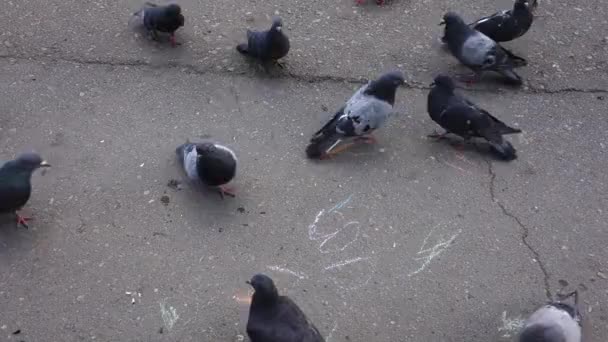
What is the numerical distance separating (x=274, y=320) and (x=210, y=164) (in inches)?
46.0

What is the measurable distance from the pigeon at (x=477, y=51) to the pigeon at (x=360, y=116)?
849 millimetres

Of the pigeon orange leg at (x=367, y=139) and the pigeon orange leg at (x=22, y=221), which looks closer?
the pigeon orange leg at (x=22, y=221)

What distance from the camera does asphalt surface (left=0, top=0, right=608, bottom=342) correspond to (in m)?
3.72

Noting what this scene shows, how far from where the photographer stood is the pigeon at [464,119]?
14.9 ft

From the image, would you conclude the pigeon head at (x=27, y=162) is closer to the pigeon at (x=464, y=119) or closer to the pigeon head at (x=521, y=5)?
the pigeon at (x=464, y=119)

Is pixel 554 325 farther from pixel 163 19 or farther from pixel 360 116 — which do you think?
pixel 163 19

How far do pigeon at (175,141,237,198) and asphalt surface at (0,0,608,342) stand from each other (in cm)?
20

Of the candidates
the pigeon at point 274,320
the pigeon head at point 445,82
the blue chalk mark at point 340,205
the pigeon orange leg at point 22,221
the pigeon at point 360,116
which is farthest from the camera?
the pigeon head at point 445,82

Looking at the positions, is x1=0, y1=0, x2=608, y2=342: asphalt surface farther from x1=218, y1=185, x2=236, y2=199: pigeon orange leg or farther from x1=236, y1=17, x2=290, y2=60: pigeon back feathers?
x1=236, y1=17, x2=290, y2=60: pigeon back feathers

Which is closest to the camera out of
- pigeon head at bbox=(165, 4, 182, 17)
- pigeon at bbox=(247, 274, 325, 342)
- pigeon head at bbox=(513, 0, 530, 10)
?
pigeon at bbox=(247, 274, 325, 342)

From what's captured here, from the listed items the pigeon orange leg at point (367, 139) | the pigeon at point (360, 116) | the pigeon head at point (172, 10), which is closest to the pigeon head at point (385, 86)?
the pigeon at point (360, 116)

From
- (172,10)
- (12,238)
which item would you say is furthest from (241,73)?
(12,238)

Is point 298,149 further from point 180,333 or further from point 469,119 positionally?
point 180,333

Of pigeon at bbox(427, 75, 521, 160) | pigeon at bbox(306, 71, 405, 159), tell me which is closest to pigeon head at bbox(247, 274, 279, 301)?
pigeon at bbox(306, 71, 405, 159)
